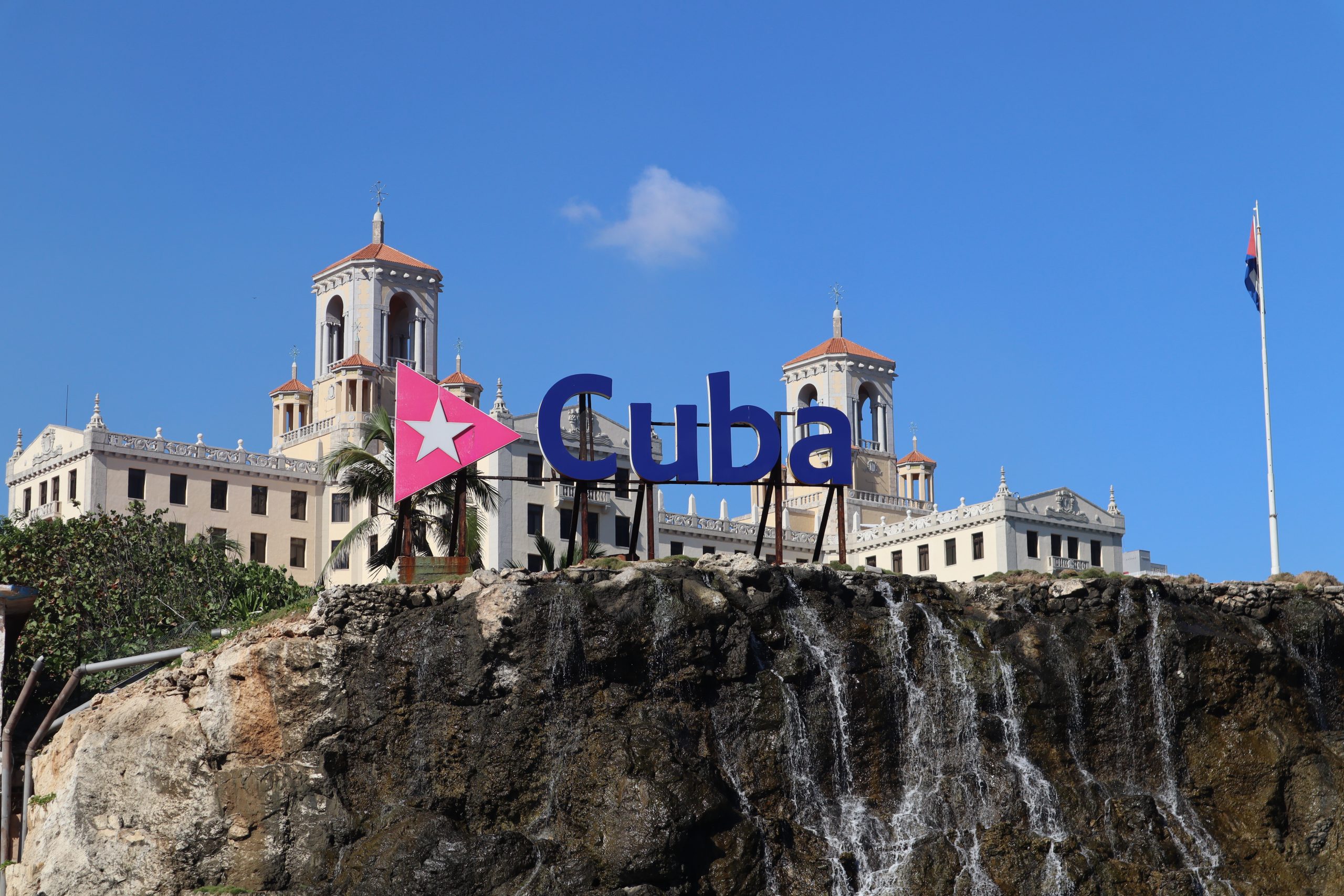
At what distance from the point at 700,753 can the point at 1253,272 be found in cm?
3029

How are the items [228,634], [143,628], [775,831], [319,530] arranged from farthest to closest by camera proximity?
[319,530] < [143,628] < [228,634] < [775,831]

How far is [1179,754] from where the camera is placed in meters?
56.5

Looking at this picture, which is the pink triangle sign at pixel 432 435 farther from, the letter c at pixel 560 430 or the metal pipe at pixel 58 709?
the metal pipe at pixel 58 709

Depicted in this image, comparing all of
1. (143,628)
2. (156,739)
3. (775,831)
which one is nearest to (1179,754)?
(775,831)

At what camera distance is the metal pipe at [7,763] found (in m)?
58.2

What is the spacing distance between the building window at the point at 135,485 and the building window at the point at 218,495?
394 cm

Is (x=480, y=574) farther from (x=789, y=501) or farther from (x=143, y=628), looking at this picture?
(x=789, y=501)

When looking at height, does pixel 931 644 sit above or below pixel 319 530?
below

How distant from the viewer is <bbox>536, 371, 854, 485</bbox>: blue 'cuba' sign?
60.0 metres

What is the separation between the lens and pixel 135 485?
9906 centimetres

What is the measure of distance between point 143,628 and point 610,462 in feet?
86.9

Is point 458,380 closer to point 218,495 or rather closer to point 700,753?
point 218,495

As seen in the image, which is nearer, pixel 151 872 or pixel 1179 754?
pixel 151 872

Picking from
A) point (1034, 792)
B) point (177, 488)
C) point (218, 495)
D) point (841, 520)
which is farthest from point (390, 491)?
point (218, 495)
